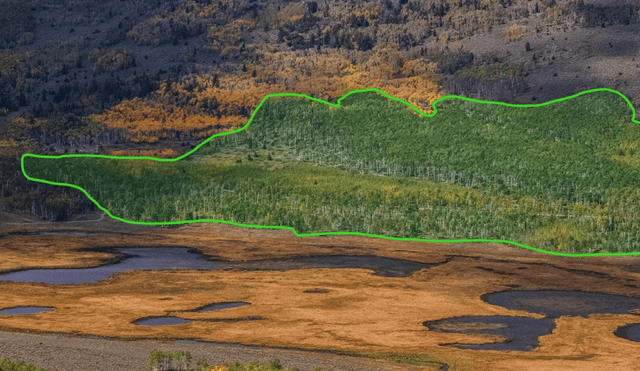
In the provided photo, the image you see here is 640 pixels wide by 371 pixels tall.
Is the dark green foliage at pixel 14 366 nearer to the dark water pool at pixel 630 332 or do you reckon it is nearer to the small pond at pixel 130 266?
the small pond at pixel 130 266

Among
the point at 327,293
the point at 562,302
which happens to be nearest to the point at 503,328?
the point at 562,302

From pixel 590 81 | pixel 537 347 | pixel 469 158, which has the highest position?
pixel 590 81

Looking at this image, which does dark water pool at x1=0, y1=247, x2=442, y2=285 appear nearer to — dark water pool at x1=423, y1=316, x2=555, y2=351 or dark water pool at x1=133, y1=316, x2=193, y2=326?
dark water pool at x1=133, y1=316, x2=193, y2=326

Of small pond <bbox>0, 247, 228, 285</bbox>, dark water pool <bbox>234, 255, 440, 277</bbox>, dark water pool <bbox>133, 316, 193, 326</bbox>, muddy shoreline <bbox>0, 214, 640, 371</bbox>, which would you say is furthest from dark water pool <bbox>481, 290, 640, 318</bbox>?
small pond <bbox>0, 247, 228, 285</bbox>

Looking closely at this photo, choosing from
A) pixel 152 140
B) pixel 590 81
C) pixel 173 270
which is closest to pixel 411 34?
pixel 590 81

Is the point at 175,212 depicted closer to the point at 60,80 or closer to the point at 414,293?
the point at 414,293
